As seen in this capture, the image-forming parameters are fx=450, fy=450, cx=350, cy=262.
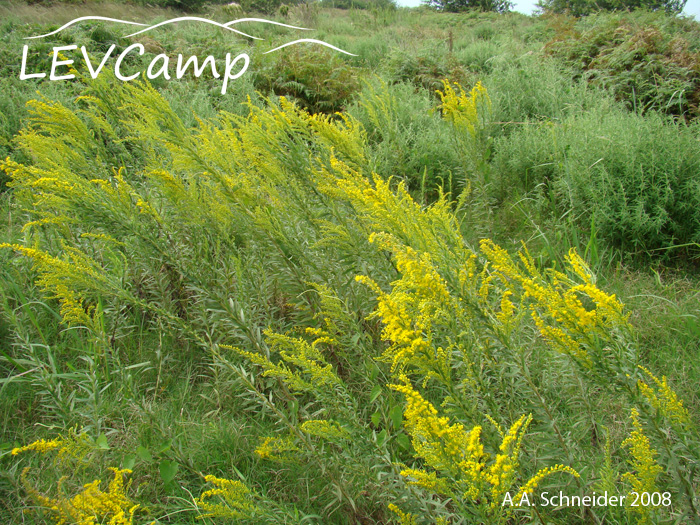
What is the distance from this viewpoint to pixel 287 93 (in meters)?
6.39

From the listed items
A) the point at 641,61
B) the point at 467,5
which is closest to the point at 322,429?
the point at 641,61

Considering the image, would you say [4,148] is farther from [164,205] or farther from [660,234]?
[660,234]

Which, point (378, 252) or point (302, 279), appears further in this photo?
point (302, 279)

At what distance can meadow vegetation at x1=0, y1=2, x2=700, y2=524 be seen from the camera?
1177mm

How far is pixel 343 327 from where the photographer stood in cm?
209

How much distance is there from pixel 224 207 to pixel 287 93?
16.0 ft

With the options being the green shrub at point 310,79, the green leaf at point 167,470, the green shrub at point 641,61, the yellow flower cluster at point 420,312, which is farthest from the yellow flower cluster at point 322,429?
the green shrub at point 310,79

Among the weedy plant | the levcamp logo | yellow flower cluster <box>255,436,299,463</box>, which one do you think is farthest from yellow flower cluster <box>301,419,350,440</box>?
the levcamp logo

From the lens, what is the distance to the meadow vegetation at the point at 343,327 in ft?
3.86

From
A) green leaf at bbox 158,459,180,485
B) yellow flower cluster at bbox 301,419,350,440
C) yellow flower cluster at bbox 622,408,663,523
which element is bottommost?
green leaf at bbox 158,459,180,485

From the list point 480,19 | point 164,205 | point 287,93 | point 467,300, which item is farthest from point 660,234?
point 480,19

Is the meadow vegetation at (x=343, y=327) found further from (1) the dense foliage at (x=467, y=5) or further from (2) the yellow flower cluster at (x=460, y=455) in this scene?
(1) the dense foliage at (x=467, y=5)

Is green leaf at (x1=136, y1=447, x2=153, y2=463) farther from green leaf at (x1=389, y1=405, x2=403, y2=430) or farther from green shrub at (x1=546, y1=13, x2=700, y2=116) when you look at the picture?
green shrub at (x1=546, y1=13, x2=700, y2=116)

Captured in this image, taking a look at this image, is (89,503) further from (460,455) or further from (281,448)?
(460,455)
